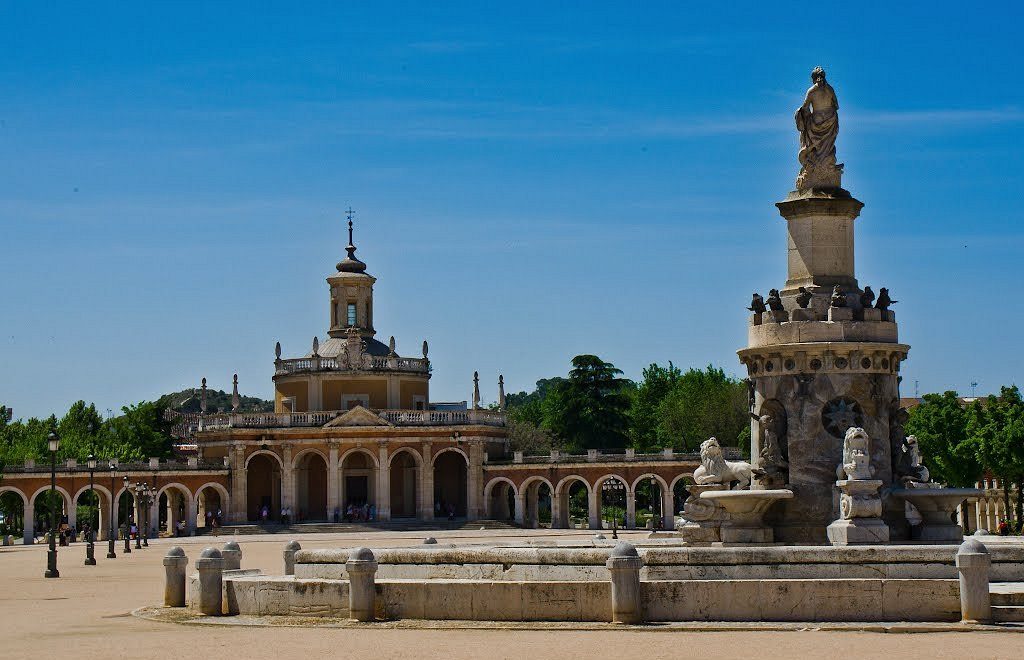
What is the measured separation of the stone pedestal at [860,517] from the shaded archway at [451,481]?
2722 inches

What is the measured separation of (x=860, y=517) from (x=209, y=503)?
7541 centimetres

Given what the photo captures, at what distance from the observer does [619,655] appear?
18.4m

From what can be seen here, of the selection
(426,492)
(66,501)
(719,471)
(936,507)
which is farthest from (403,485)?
(936,507)

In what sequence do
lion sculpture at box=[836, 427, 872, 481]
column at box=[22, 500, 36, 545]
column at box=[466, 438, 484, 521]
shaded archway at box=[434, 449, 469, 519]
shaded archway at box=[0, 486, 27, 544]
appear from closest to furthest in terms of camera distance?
lion sculpture at box=[836, 427, 872, 481]
column at box=[22, 500, 36, 545]
shaded archway at box=[0, 486, 27, 544]
column at box=[466, 438, 484, 521]
shaded archway at box=[434, 449, 469, 519]

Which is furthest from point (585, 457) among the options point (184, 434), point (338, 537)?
point (184, 434)

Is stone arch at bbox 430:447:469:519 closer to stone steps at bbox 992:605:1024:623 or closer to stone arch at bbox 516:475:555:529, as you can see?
stone arch at bbox 516:475:555:529

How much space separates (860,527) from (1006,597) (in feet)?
10.2

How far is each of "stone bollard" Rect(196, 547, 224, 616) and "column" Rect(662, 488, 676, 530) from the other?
58697mm

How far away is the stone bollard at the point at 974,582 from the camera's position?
65.4ft

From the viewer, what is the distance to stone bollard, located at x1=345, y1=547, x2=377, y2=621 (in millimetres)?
22328

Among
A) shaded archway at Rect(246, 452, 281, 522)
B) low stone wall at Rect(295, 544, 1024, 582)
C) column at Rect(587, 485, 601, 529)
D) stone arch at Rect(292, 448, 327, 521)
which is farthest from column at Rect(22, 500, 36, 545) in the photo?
low stone wall at Rect(295, 544, 1024, 582)

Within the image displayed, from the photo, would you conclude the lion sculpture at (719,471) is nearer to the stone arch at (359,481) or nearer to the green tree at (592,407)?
the stone arch at (359,481)

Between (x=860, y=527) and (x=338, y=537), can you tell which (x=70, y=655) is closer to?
(x=860, y=527)

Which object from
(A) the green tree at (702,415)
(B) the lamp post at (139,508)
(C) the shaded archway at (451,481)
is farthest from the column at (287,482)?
(A) the green tree at (702,415)
